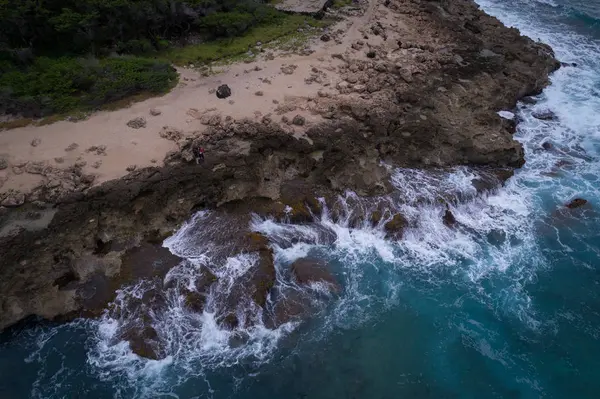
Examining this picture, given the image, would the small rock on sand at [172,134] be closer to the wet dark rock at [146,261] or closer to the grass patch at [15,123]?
the wet dark rock at [146,261]

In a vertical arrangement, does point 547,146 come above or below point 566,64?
below

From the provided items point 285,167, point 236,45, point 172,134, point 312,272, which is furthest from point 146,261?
point 236,45

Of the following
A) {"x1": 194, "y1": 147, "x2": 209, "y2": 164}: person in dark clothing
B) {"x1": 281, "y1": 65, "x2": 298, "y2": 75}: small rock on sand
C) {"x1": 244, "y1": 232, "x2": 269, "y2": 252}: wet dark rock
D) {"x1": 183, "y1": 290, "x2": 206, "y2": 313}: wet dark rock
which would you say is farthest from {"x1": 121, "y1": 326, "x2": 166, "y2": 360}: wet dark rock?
{"x1": 281, "y1": 65, "x2": 298, "y2": 75}: small rock on sand

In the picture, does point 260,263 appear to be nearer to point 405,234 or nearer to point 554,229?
point 405,234

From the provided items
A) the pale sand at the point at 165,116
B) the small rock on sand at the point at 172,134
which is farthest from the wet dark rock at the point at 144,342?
the small rock on sand at the point at 172,134

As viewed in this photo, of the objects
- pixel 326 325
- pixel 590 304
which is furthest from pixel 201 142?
pixel 590 304

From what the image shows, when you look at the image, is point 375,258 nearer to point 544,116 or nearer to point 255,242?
point 255,242
